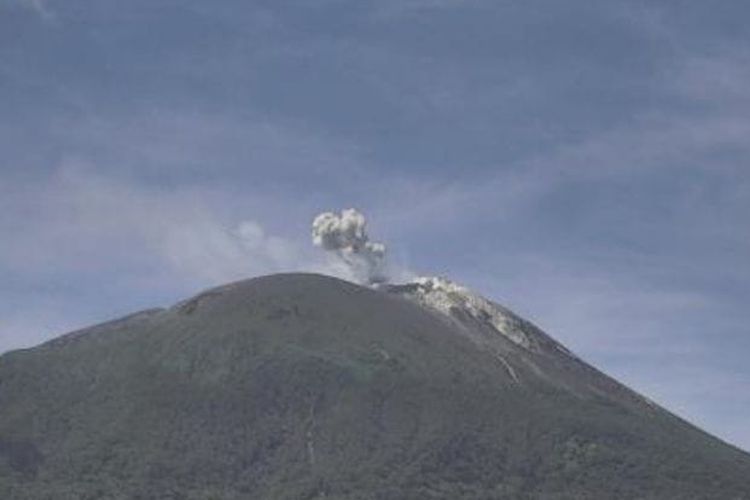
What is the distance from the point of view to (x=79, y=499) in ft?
655

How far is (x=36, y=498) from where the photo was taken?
7864 inches

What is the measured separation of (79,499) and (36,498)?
591 cm
